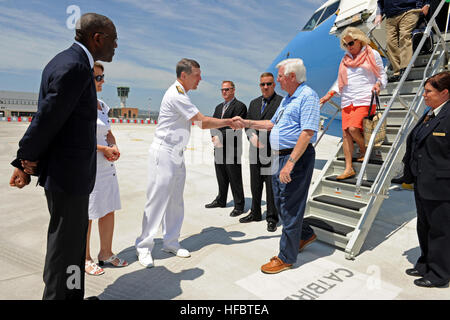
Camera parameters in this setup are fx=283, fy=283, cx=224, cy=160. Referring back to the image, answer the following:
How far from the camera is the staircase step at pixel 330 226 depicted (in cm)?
352

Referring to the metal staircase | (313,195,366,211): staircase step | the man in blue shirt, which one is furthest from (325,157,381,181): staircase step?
the man in blue shirt

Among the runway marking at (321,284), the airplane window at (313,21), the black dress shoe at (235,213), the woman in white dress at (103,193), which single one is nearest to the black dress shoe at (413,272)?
the runway marking at (321,284)

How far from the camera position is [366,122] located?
12.6 ft

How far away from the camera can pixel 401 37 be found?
15.6 feet

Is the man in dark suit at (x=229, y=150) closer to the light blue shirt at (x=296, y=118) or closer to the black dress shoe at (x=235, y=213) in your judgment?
the black dress shoe at (x=235, y=213)

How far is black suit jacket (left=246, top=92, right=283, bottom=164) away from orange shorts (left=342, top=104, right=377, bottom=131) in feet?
3.29

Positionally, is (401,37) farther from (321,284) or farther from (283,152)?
(321,284)

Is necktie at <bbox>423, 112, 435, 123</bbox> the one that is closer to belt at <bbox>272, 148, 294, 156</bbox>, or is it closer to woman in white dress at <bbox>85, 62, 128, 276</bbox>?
belt at <bbox>272, 148, 294, 156</bbox>

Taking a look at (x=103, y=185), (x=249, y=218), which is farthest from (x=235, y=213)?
(x=103, y=185)

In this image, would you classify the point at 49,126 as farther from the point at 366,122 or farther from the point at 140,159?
the point at 140,159

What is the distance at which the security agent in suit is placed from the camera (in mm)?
2646

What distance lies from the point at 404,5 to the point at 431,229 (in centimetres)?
392

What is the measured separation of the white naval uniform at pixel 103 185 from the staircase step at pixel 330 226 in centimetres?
248

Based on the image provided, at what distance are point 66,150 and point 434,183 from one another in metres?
3.13
